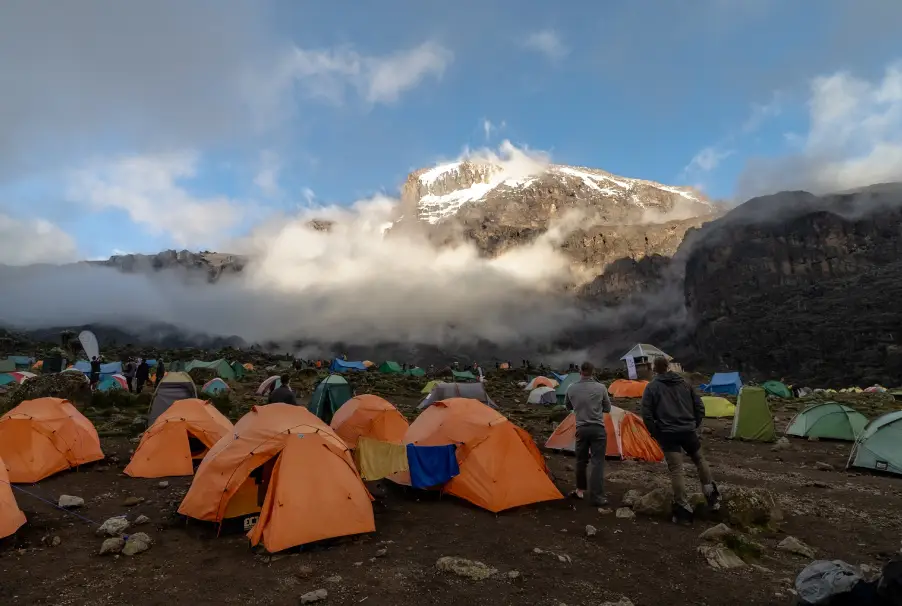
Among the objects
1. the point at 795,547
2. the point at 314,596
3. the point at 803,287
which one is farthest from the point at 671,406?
the point at 803,287

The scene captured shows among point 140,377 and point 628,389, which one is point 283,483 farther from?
point 628,389

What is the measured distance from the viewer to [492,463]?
10.3m

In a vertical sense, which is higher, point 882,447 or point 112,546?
point 112,546

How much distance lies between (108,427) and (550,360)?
7285 inches

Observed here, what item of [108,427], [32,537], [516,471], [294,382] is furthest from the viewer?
[294,382]

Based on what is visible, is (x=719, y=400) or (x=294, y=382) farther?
(x=294, y=382)

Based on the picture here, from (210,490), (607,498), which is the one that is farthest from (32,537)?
(607,498)

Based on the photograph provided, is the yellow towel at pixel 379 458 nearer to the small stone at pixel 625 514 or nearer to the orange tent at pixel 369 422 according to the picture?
the small stone at pixel 625 514

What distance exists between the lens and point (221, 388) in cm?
3198

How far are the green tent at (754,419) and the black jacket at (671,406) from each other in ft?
42.0

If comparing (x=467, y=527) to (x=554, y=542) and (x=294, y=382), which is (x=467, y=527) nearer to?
(x=554, y=542)

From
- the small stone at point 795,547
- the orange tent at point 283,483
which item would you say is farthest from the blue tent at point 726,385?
the orange tent at point 283,483

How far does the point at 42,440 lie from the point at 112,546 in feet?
21.6

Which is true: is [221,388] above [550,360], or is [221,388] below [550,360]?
above
